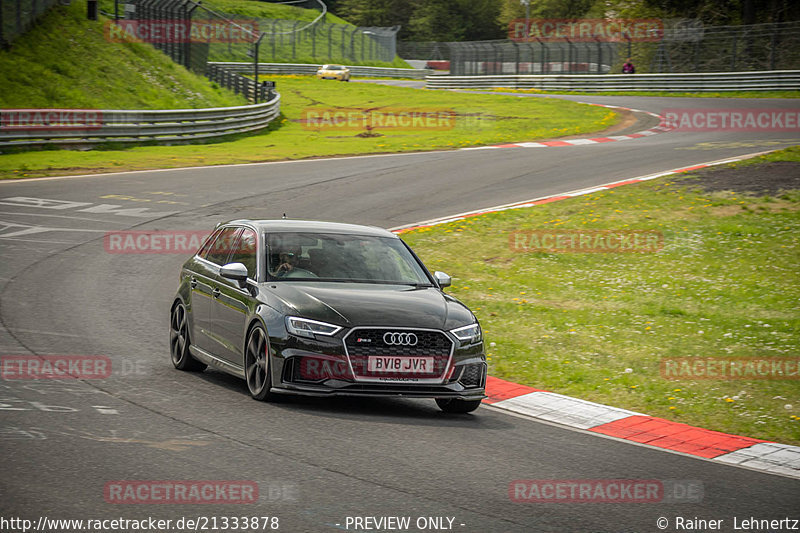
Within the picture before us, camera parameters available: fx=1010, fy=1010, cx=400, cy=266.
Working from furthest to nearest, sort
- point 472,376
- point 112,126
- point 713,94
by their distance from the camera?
point 713,94, point 112,126, point 472,376

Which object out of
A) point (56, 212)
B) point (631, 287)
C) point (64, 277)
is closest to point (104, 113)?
point (56, 212)

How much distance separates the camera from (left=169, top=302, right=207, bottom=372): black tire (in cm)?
1020

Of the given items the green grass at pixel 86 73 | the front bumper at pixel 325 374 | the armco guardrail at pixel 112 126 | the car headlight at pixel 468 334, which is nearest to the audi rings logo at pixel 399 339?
the front bumper at pixel 325 374

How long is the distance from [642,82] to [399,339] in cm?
4857

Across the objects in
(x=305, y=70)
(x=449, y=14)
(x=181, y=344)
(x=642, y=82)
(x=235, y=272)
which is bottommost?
(x=181, y=344)

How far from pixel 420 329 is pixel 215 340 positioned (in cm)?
231

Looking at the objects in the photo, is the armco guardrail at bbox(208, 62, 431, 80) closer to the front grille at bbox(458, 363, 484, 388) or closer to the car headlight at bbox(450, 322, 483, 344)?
the car headlight at bbox(450, 322, 483, 344)

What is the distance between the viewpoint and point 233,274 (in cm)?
904

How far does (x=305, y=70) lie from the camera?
85.8 metres

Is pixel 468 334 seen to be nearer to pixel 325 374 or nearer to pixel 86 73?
pixel 325 374

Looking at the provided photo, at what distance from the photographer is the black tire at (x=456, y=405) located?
894 centimetres

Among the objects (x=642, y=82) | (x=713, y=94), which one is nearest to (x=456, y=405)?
(x=713, y=94)

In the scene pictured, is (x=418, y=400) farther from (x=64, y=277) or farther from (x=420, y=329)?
(x=64, y=277)

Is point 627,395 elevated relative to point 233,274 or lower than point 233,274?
lower
